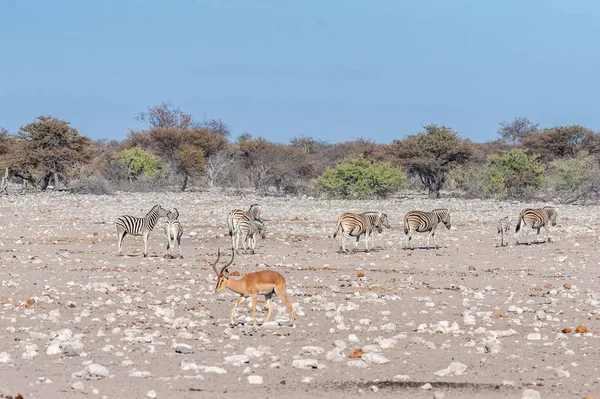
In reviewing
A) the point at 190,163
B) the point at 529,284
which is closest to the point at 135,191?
the point at 190,163

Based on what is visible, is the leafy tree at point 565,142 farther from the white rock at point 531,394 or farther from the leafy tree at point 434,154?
the white rock at point 531,394

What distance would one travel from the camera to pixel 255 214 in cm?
2367

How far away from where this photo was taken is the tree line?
4475 centimetres

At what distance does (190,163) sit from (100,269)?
38.1 meters

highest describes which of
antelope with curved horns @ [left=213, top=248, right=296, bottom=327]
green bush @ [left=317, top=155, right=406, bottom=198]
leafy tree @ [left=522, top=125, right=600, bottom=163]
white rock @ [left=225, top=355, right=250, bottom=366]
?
leafy tree @ [left=522, top=125, right=600, bottom=163]

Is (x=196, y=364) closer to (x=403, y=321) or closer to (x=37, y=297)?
(x=403, y=321)

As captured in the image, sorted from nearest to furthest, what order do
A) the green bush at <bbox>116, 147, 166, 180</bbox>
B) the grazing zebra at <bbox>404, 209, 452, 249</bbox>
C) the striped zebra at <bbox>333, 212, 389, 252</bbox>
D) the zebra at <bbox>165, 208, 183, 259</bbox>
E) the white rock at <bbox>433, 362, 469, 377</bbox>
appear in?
the white rock at <bbox>433, 362, 469, 377</bbox> → the zebra at <bbox>165, 208, 183, 259</bbox> → the striped zebra at <bbox>333, 212, 389, 252</bbox> → the grazing zebra at <bbox>404, 209, 452, 249</bbox> → the green bush at <bbox>116, 147, 166, 180</bbox>

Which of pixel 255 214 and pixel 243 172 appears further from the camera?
pixel 243 172

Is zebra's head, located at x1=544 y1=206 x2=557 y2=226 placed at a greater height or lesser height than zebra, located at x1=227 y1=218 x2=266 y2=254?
greater

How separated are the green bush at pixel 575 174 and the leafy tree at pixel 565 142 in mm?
9123

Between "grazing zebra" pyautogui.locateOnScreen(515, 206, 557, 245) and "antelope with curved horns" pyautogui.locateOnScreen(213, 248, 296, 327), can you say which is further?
"grazing zebra" pyautogui.locateOnScreen(515, 206, 557, 245)

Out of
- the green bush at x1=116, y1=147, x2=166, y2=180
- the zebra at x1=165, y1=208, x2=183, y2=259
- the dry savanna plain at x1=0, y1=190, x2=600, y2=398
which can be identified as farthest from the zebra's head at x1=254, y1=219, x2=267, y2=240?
the green bush at x1=116, y1=147, x2=166, y2=180

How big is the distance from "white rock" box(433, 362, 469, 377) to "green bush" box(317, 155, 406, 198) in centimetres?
3565

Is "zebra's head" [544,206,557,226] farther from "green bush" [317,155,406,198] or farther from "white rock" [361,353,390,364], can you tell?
"green bush" [317,155,406,198]
